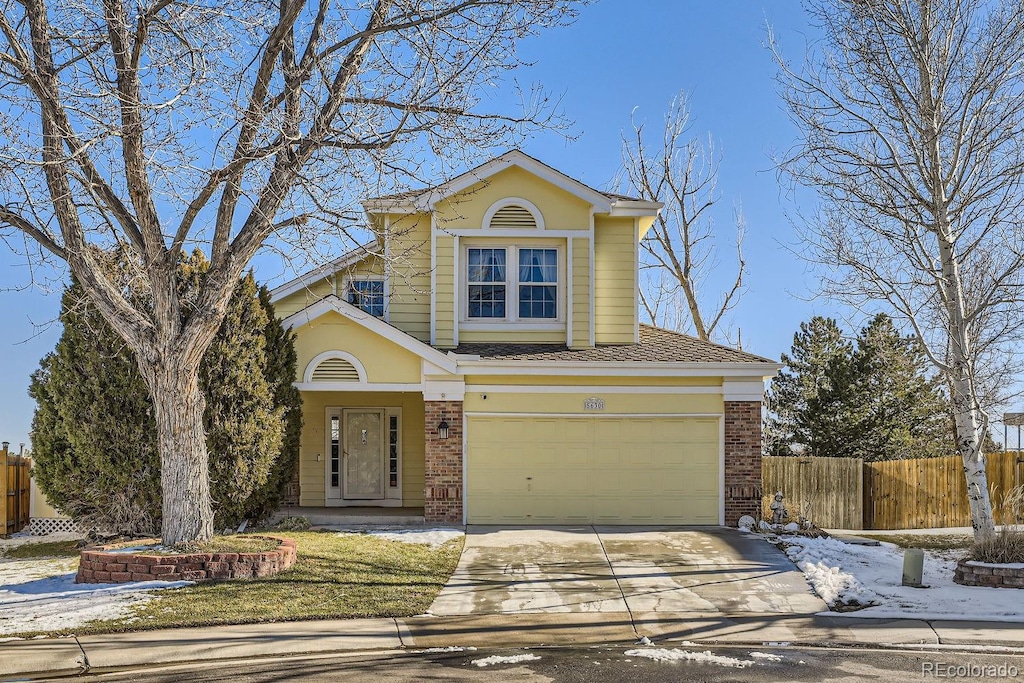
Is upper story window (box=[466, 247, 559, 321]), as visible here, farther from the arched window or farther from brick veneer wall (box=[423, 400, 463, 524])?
the arched window

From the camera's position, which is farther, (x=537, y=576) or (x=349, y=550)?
(x=349, y=550)

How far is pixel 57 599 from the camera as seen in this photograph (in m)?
11.0

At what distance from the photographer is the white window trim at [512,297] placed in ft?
61.3

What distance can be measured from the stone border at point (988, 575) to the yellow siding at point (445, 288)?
997 cm

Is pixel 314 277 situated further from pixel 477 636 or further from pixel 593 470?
pixel 477 636

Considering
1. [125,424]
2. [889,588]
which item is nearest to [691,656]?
[889,588]

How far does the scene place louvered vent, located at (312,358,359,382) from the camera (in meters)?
17.1

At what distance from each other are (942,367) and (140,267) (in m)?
12.2

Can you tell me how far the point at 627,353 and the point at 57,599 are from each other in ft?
35.4

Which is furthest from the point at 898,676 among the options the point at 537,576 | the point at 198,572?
the point at 198,572

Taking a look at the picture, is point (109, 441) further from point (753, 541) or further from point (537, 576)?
point (753, 541)

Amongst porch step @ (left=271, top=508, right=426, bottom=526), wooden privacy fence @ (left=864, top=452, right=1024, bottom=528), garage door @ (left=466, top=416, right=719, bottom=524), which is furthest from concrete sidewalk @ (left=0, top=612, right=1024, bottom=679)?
wooden privacy fence @ (left=864, top=452, right=1024, bottom=528)

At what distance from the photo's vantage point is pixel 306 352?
17094mm

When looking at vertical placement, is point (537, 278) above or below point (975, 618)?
above
